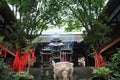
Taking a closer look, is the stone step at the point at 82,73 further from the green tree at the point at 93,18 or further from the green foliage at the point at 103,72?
the green foliage at the point at 103,72

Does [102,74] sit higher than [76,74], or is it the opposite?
[76,74]

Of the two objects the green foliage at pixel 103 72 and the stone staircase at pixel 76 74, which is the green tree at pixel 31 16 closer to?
the stone staircase at pixel 76 74

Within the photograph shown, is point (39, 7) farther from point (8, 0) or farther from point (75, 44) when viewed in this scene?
point (75, 44)

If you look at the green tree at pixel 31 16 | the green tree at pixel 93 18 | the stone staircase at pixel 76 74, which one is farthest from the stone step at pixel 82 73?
the green tree at pixel 31 16

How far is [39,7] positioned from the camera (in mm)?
14203

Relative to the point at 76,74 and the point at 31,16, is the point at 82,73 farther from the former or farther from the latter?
the point at 31,16

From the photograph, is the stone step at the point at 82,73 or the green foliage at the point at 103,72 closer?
the green foliage at the point at 103,72

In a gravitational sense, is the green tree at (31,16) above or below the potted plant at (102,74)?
above

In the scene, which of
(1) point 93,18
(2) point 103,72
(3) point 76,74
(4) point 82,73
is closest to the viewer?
(2) point 103,72

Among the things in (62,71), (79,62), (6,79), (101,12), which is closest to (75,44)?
(79,62)

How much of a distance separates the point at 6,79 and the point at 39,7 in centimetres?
605

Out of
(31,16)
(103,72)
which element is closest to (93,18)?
(31,16)

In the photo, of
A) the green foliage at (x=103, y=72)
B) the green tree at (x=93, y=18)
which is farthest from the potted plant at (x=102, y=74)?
the green tree at (x=93, y=18)

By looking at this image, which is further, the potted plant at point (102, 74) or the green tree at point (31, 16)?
the green tree at point (31, 16)
